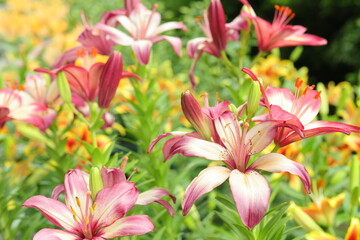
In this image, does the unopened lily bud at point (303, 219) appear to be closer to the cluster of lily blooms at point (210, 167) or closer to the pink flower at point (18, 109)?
the cluster of lily blooms at point (210, 167)

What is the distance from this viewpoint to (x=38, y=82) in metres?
0.94

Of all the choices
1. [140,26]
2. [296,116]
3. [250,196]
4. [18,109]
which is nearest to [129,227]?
[250,196]

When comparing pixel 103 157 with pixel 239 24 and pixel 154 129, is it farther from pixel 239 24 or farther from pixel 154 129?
pixel 239 24

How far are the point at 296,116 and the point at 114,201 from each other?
249mm

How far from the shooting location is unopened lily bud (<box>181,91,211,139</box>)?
0.58 m

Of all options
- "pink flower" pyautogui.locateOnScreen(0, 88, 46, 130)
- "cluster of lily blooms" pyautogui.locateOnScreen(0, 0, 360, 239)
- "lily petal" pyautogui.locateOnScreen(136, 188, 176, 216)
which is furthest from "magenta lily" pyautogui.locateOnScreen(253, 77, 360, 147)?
"pink flower" pyautogui.locateOnScreen(0, 88, 46, 130)

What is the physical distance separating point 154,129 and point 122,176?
366 mm

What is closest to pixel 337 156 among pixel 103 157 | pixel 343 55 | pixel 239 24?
pixel 239 24

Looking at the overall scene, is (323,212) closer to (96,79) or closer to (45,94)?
(96,79)

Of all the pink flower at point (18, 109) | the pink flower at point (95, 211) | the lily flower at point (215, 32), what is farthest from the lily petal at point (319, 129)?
the pink flower at point (18, 109)

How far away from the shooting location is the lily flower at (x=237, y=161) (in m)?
0.51

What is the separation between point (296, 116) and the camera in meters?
0.60

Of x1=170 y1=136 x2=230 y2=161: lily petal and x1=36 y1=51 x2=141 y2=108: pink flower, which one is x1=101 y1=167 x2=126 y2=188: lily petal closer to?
x1=170 y1=136 x2=230 y2=161: lily petal

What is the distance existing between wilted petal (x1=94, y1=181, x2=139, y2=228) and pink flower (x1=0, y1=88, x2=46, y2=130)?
302mm
